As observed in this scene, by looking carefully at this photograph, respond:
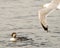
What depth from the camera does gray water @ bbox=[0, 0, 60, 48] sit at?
13.0 metres

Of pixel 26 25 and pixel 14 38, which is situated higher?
pixel 26 25

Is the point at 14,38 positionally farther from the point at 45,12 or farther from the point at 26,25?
the point at 45,12

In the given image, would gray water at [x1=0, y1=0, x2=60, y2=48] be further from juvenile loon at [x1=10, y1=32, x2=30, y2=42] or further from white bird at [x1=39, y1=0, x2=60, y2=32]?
white bird at [x1=39, y1=0, x2=60, y2=32]

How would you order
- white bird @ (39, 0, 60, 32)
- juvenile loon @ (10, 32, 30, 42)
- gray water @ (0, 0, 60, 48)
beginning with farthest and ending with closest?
juvenile loon @ (10, 32, 30, 42), gray water @ (0, 0, 60, 48), white bird @ (39, 0, 60, 32)

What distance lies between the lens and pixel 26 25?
1645 centimetres

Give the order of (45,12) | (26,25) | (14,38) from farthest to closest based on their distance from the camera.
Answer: (26,25) < (14,38) < (45,12)

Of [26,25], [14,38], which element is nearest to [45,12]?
[14,38]

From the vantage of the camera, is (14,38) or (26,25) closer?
(14,38)

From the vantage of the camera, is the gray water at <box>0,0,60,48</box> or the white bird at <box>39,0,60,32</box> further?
the gray water at <box>0,0,60,48</box>

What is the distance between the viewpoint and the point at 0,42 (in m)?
13.4

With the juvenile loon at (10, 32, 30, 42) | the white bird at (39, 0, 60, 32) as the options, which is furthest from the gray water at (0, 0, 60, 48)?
the white bird at (39, 0, 60, 32)

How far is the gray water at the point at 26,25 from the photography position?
42.7ft

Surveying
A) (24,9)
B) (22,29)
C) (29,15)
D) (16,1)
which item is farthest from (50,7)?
(16,1)

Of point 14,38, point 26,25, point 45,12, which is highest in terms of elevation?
point 45,12
